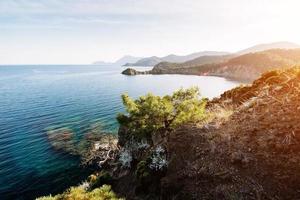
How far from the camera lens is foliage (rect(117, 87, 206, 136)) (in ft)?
95.6

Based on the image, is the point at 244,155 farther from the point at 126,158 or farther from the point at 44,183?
the point at 44,183

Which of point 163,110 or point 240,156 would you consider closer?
point 240,156

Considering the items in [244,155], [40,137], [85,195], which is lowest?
[40,137]

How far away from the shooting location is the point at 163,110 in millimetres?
30578

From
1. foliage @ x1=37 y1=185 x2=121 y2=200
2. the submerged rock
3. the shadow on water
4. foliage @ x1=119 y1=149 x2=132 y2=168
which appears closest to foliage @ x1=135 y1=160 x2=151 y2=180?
foliage @ x1=37 y1=185 x2=121 y2=200

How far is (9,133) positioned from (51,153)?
18.4 meters

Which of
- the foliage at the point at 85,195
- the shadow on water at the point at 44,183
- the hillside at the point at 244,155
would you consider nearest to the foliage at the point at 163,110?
the hillside at the point at 244,155

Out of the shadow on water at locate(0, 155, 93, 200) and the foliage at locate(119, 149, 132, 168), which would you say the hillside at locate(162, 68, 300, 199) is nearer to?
the foliage at locate(119, 149, 132, 168)

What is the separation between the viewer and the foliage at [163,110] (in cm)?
2915

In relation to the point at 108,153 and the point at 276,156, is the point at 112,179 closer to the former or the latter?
the point at 108,153

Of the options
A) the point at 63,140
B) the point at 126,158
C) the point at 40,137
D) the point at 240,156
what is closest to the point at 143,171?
the point at 240,156

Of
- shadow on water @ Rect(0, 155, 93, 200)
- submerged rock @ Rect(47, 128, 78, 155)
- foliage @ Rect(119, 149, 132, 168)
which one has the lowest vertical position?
shadow on water @ Rect(0, 155, 93, 200)

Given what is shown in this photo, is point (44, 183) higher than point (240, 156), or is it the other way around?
point (240, 156)

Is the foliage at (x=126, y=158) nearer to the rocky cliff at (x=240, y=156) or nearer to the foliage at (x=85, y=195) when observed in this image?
the rocky cliff at (x=240, y=156)
